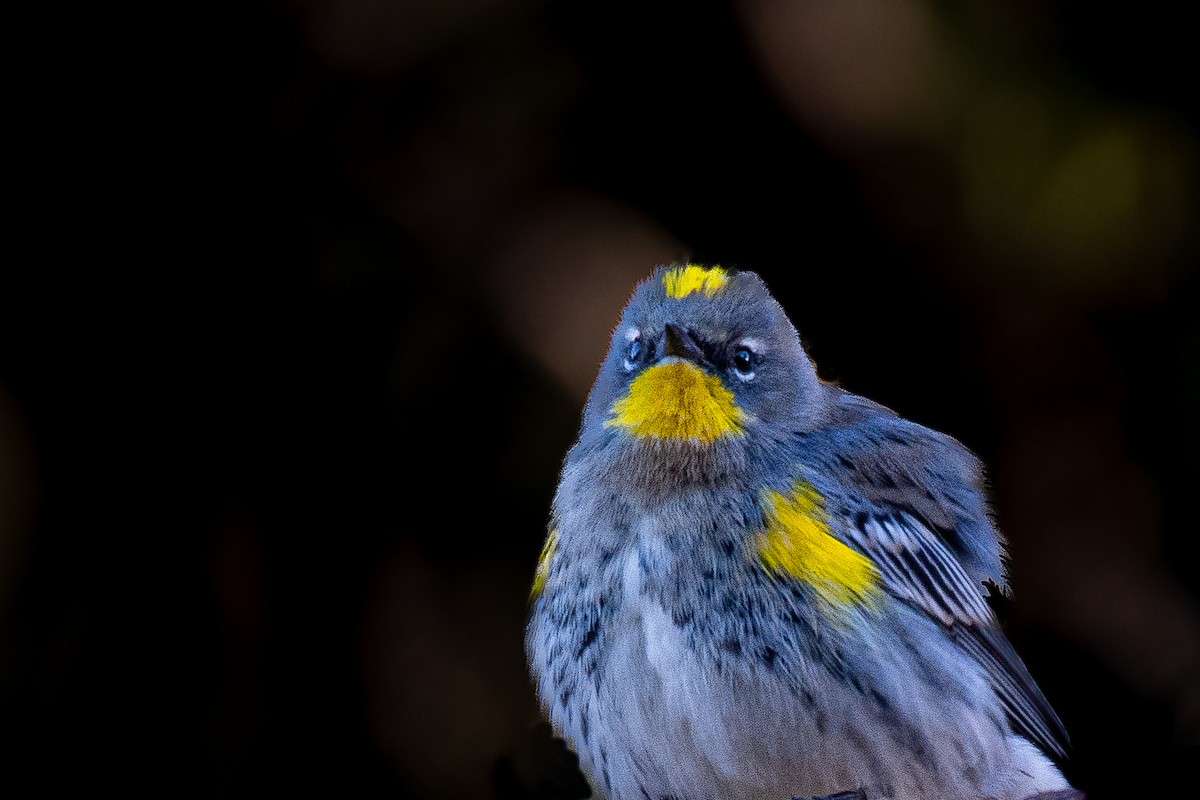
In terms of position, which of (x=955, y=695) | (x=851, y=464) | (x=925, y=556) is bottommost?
(x=955, y=695)

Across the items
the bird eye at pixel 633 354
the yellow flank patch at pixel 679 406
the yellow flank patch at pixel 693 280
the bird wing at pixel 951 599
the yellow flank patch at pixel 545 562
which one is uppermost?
the yellow flank patch at pixel 693 280

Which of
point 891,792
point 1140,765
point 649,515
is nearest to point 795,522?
point 649,515

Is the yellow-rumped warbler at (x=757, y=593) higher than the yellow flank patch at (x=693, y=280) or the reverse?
the reverse

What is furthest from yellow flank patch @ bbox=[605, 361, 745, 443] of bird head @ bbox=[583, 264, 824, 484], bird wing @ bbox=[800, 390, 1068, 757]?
bird wing @ bbox=[800, 390, 1068, 757]

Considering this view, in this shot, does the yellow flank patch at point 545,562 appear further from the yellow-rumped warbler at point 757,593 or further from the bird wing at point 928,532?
the bird wing at point 928,532

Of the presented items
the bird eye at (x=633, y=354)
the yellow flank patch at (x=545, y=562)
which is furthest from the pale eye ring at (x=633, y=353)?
the yellow flank patch at (x=545, y=562)

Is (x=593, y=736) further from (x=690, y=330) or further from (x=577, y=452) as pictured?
(x=690, y=330)

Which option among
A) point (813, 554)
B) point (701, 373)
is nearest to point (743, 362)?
point (701, 373)

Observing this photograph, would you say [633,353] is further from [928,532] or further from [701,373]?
[928,532]
